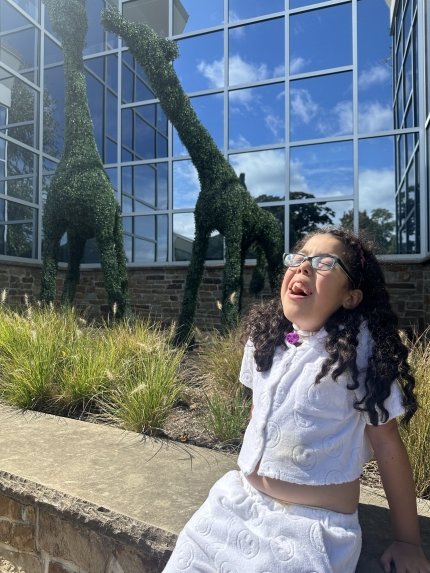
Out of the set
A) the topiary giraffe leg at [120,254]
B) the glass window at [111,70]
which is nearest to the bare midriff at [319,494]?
the topiary giraffe leg at [120,254]

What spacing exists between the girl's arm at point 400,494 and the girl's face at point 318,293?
36 centimetres

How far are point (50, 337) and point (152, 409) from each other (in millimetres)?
1465

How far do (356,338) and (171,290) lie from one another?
9.10m

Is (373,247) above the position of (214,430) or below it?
above

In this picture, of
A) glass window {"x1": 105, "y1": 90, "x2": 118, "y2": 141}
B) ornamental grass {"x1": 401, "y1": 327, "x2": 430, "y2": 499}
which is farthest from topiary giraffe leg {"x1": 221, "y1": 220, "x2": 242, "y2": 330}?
glass window {"x1": 105, "y1": 90, "x2": 118, "y2": 141}

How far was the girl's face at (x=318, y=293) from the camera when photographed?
1.43 meters

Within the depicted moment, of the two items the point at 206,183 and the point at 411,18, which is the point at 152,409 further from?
the point at 411,18

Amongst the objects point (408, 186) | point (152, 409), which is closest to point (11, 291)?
point (152, 409)

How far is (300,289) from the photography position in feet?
4.76

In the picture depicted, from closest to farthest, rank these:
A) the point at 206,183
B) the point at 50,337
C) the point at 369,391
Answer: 1. the point at 369,391
2. the point at 50,337
3. the point at 206,183

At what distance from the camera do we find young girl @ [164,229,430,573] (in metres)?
1.24

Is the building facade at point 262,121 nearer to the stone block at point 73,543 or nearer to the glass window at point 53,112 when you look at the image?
the glass window at point 53,112

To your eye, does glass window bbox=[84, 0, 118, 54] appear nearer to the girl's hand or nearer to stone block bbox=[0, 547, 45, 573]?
stone block bbox=[0, 547, 45, 573]

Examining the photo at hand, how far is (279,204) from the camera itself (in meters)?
9.88
